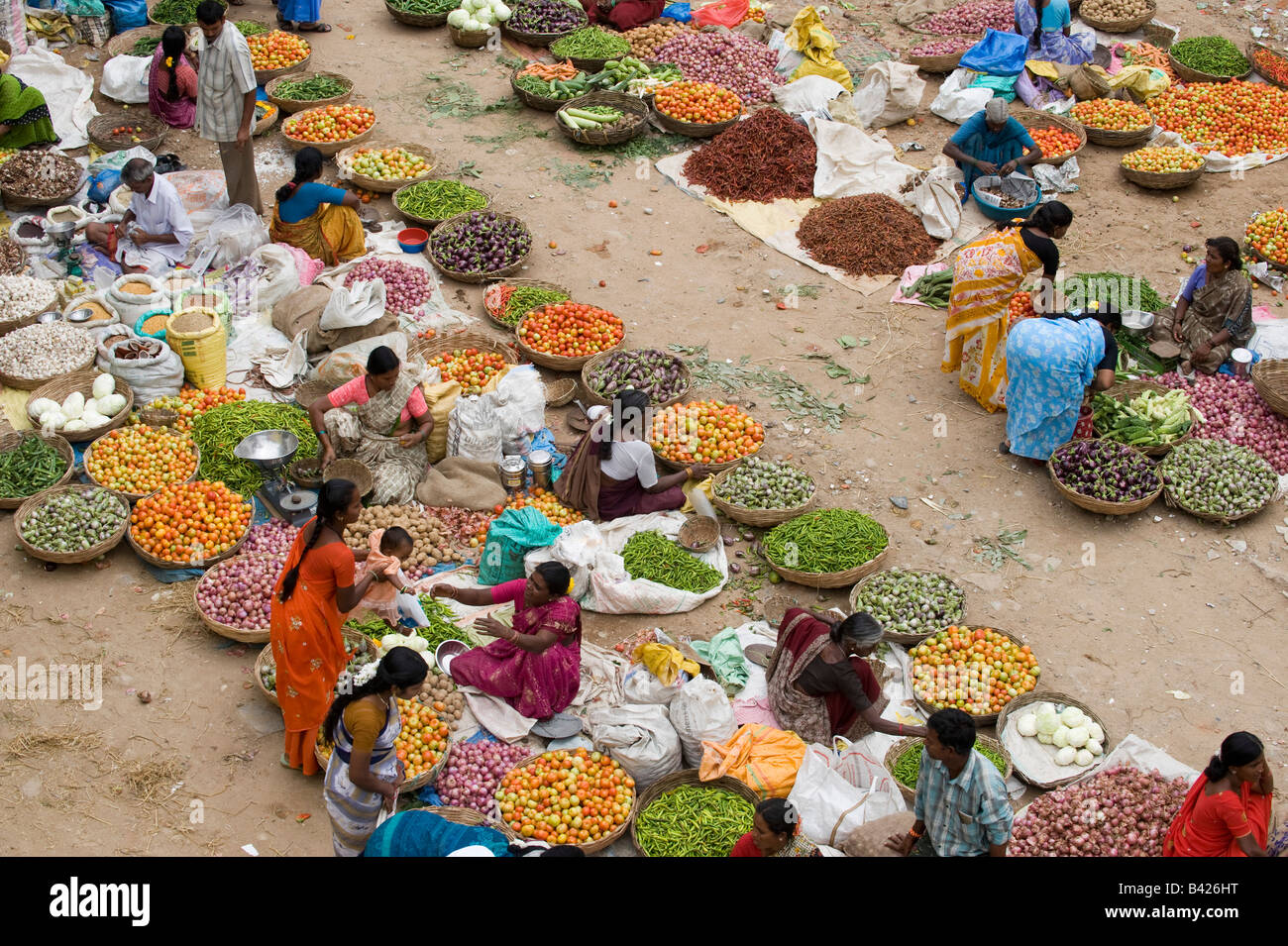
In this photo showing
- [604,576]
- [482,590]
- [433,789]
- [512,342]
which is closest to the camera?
[433,789]

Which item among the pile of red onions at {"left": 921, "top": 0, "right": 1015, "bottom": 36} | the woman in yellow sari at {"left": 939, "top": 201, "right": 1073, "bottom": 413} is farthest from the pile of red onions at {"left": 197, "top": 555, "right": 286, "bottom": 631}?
the pile of red onions at {"left": 921, "top": 0, "right": 1015, "bottom": 36}

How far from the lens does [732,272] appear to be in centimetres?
940

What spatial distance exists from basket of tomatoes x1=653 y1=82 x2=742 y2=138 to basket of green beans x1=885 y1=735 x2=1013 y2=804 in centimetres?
660

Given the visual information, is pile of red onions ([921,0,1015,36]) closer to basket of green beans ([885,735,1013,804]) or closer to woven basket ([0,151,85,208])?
woven basket ([0,151,85,208])

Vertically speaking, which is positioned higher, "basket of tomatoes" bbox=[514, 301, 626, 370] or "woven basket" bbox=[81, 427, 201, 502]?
"basket of tomatoes" bbox=[514, 301, 626, 370]

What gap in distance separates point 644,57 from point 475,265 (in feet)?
12.9

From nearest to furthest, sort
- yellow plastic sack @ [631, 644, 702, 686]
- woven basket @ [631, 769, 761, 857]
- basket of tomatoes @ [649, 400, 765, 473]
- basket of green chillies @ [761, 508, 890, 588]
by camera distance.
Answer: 1. woven basket @ [631, 769, 761, 857]
2. yellow plastic sack @ [631, 644, 702, 686]
3. basket of green chillies @ [761, 508, 890, 588]
4. basket of tomatoes @ [649, 400, 765, 473]

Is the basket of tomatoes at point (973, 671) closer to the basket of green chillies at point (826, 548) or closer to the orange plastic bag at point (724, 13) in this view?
the basket of green chillies at point (826, 548)

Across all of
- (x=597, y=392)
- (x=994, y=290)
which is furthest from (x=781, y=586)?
(x=994, y=290)

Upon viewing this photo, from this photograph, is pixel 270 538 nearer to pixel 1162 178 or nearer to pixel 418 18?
pixel 418 18

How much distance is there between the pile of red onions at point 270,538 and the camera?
6.74 m

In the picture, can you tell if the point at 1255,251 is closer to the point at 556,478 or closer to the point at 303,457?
the point at 556,478

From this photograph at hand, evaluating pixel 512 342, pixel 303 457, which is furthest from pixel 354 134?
pixel 303 457

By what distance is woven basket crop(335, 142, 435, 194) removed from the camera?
979cm
